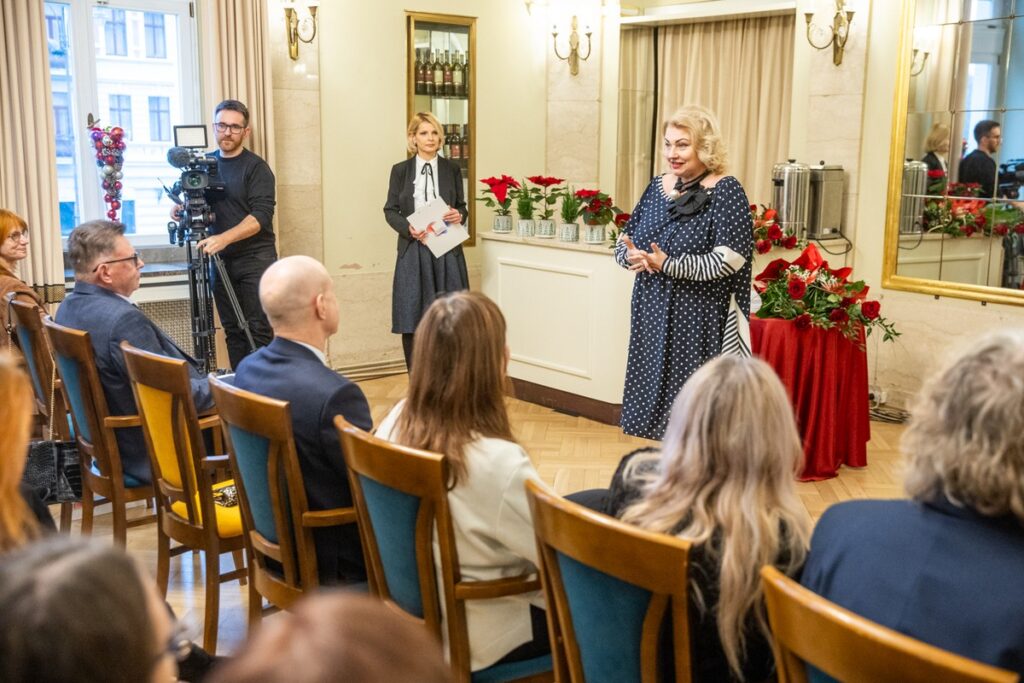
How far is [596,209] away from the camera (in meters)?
5.46

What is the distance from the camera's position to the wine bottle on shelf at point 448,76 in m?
7.21

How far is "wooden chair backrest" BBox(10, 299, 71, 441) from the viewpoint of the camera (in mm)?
3779

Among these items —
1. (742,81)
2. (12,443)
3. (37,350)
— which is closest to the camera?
(12,443)

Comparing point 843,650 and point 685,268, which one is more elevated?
point 685,268

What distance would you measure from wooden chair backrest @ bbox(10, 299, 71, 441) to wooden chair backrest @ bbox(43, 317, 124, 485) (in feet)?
1.18

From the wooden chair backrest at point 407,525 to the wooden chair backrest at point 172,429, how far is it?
0.76m

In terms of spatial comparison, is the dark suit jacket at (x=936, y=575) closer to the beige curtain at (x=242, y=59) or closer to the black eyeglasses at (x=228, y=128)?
the black eyeglasses at (x=228, y=128)

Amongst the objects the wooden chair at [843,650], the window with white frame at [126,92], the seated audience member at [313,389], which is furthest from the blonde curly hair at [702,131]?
the window with white frame at [126,92]

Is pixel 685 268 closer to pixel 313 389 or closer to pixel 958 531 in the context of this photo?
pixel 313 389

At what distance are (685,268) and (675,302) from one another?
19cm

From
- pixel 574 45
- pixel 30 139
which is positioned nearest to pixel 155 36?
pixel 30 139

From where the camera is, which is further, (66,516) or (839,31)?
(839,31)

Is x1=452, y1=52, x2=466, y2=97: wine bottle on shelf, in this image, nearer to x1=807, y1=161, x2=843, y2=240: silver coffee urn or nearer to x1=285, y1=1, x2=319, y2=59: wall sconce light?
x1=285, y1=1, x2=319, y2=59: wall sconce light

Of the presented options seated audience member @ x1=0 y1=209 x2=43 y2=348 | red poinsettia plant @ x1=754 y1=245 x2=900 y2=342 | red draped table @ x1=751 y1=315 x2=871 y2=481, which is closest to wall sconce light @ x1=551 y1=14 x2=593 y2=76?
red poinsettia plant @ x1=754 y1=245 x2=900 y2=342
